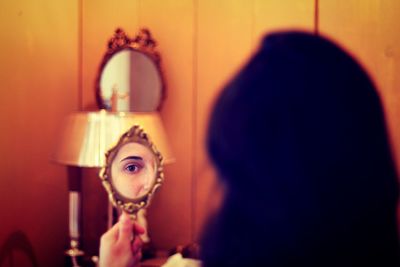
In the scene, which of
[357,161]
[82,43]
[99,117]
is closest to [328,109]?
[357,161]

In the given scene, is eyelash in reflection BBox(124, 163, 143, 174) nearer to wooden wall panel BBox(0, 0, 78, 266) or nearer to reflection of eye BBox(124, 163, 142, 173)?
reflection of eye BBox(124, 163, 142, 173)

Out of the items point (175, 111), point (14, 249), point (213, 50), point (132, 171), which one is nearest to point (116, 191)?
point (132, 171)

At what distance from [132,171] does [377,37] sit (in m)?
0.96

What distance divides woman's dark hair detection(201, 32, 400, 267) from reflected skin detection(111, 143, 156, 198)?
0.65 metres

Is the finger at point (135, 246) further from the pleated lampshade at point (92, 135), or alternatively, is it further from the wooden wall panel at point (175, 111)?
the wooden wall panel at point (175, 111)

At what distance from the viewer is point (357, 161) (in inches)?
25.8

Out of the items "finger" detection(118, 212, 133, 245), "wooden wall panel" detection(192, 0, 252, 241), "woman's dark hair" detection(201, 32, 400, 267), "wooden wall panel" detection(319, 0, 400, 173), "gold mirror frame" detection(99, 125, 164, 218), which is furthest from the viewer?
"wooden wall panel" detection(192, 0, 252, 241)


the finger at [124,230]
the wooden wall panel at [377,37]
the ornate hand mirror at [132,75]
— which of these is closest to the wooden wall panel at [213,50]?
the ornate hand mirror at [132,75]

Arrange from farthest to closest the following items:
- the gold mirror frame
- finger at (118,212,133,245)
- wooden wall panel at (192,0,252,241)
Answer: wooden wall panel at (192,0,252,241) < the gold mirror frame < finger at (118,212,133,245)

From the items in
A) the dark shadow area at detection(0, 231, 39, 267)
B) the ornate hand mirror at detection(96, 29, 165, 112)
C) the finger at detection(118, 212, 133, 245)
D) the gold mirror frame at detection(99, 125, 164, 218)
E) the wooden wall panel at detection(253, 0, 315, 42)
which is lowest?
the dark shadow area at detection(0, 231, 39, 267)

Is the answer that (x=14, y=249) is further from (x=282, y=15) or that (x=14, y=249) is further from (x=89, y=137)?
(x=282, y=15)

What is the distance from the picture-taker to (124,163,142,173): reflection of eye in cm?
128

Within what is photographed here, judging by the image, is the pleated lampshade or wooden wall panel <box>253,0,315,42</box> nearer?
the pleated lampshade

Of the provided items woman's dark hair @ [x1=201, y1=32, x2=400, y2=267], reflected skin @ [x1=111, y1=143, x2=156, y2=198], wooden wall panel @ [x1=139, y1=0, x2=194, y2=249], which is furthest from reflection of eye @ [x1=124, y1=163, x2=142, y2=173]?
woman's dark hair @ [x1=201, y1=32, x2=400, y2=267]
